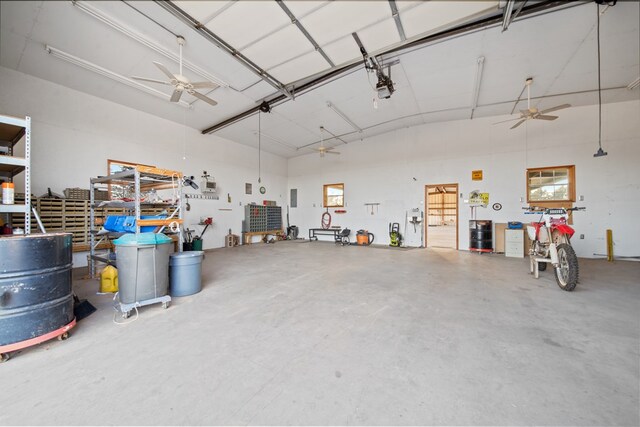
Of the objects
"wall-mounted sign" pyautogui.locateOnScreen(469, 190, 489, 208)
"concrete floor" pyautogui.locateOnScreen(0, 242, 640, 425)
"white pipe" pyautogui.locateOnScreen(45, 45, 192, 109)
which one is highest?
"white pipe" pyautogui.locateOnScreen(45, 45, 192, 109)

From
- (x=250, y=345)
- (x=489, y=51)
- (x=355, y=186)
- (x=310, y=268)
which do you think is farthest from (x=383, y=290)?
(x=355, y=186)

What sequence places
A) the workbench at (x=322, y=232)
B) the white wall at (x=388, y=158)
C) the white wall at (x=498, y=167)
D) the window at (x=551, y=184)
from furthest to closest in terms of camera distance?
the workbench at (x=322, y=232)
the window at (x=551, y=184)
the white wall at (x=498, y=167)
the white wall at (x=388, y=158)

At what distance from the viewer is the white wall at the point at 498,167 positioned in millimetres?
5422

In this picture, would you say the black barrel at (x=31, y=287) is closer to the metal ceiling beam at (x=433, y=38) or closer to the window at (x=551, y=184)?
the metal ceiling beam at (x=433, y=38)

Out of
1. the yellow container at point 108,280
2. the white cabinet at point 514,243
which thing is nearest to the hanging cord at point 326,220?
the white cabinet at point 514,243

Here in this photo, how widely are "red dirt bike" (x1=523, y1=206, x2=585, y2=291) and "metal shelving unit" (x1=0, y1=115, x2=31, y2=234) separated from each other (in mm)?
6068

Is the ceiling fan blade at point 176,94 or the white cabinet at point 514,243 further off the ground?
the ceiling fan blade at point 176,94

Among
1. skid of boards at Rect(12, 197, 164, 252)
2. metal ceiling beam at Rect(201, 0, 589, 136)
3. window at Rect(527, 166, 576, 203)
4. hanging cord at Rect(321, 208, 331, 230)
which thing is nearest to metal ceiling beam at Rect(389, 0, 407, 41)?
metal ceiling beam at Rect(201, 0, 589, 136)

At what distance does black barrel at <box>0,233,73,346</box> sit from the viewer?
1.67 meters

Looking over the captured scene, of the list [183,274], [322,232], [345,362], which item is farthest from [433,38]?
[322,232]

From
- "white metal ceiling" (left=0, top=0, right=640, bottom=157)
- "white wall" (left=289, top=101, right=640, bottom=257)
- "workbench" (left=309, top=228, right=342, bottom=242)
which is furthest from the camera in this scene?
"workbench" (left=309, top=228, right=342, bottom=242)

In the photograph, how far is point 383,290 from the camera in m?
3.26

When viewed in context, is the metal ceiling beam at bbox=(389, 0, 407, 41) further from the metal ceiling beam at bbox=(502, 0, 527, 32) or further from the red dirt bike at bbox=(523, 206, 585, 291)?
the red dirt bike at bbox=(523, 206, 585, 291)

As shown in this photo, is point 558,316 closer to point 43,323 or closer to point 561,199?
point 43,323
